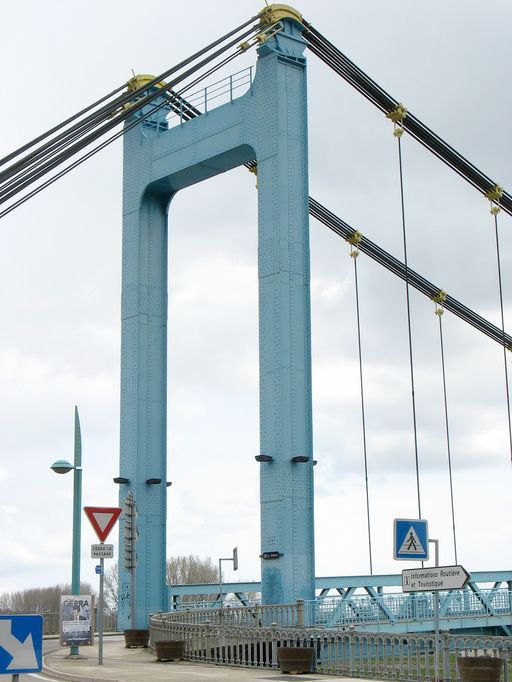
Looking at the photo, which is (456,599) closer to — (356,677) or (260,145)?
(260,145)

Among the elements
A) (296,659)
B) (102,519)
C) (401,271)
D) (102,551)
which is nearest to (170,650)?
(102,551)

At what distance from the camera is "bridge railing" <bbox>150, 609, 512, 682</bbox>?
1842 centimetres

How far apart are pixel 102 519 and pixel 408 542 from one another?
837 centimetres

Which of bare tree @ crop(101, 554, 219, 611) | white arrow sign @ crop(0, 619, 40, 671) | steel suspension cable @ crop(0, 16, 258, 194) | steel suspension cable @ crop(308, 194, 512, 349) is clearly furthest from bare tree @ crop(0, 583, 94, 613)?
white arrow sign @ crop(0, 619, 40, 671)

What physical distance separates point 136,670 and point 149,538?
15.0 meters

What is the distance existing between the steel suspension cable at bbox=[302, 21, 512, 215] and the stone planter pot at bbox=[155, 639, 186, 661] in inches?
804

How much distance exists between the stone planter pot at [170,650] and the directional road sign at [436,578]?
365 inches

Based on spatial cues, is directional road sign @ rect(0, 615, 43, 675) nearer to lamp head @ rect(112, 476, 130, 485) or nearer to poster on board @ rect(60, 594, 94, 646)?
poster on board @ rect(60, 594, 94, 646)

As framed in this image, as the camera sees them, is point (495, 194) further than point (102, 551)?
Yes

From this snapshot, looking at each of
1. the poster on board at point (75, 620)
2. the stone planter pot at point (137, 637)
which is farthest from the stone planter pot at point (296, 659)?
the stone planter pot at point (137, 637)

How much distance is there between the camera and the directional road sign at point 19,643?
9.48 meters

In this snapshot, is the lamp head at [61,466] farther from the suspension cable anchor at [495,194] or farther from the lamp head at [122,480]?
the suspension cable anchor at [495,194]

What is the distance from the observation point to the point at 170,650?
81.7 ft

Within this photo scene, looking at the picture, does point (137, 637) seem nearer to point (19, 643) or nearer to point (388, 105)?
point (19, 643)
